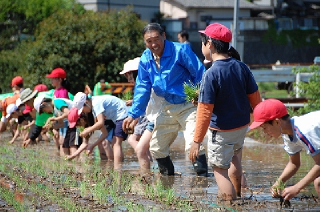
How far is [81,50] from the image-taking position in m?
22.4

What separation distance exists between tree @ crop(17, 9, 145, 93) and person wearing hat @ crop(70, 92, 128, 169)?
11.7 metres

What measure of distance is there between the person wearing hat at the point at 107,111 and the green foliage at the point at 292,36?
4828cm

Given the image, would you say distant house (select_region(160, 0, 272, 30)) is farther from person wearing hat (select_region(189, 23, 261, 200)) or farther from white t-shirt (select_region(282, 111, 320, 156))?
white t-shirt (select_region(282, 111, 320, 156))

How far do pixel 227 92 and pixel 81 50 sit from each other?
650 inches

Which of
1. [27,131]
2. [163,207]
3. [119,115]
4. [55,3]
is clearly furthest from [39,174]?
[55,3]

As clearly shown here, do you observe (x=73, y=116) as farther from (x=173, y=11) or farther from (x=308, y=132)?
(x=173, y=11)

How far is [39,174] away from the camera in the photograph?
28.7 feet

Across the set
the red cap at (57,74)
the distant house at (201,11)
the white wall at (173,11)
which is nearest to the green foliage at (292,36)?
the distant house at (201,11)

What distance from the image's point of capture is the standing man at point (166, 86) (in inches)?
324

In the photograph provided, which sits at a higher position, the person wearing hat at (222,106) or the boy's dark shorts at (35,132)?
the person wearing hat at (222,106)

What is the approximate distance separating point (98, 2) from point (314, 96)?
28.5 meters

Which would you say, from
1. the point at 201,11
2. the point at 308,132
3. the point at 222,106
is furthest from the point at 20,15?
the point at 308,132

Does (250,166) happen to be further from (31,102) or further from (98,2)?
(98,2)

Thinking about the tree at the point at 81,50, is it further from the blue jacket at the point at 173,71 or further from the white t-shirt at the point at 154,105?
the blue jacket at the point at 173,71
